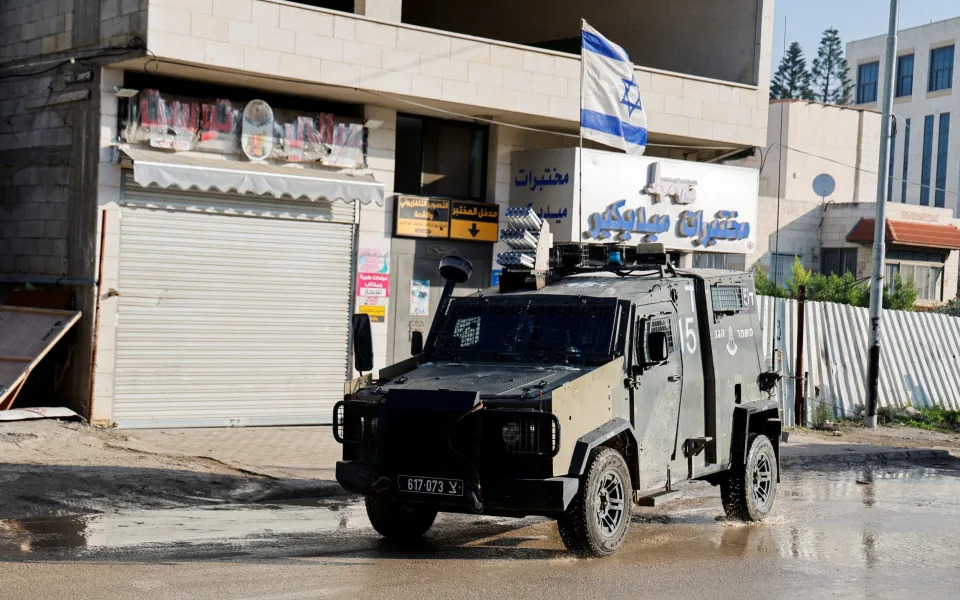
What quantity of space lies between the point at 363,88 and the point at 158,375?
186 inches

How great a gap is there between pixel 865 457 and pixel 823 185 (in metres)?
35.3

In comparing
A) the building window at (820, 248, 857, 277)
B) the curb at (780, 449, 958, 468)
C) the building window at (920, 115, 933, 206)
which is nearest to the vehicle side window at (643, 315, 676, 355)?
the curb at (780, 449, 958, 468)

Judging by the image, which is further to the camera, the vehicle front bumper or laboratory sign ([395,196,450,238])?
laboratory sign ([395,196,450,238])

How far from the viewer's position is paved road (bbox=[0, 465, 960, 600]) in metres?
7.34

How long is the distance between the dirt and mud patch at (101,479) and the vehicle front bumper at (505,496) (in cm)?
324

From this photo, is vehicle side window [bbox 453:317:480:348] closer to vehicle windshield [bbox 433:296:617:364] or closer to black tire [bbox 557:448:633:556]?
vehicle windshield [bbox 433:296:617:364]

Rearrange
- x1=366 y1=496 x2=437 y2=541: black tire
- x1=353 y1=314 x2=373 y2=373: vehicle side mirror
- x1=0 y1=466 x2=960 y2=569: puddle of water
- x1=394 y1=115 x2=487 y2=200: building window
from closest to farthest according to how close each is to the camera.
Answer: x1=0 y1=466 x2=960 y2=569: puddle of water → x1=366 y1=496 x2=437 y2=541: black tire → x1=353 y1=314 x2=373 y2=373: vehicle side mirror → x1=394 y1=115 x2=487 y2=200: building window

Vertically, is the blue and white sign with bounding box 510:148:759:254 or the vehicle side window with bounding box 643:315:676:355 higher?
the blue and white sign with bounding box 510:148:759:254

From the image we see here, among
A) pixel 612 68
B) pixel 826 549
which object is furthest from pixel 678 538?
pixel 612 68

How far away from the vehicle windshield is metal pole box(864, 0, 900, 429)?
11720 mm

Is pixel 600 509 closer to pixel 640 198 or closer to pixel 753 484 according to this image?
pixel 753 484

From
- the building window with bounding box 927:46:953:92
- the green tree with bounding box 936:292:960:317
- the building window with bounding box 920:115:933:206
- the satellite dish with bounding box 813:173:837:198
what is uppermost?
the building window with bounding box 927:46:953:92

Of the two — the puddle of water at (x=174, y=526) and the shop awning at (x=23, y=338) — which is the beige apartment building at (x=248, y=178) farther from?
the puddle of water at (x=174, y=526)

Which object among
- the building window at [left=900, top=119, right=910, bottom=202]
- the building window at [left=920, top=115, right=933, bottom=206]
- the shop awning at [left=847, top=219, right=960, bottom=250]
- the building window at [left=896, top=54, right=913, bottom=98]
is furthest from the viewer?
the building window at [left=900, top=119, right=910, bottom=202]
